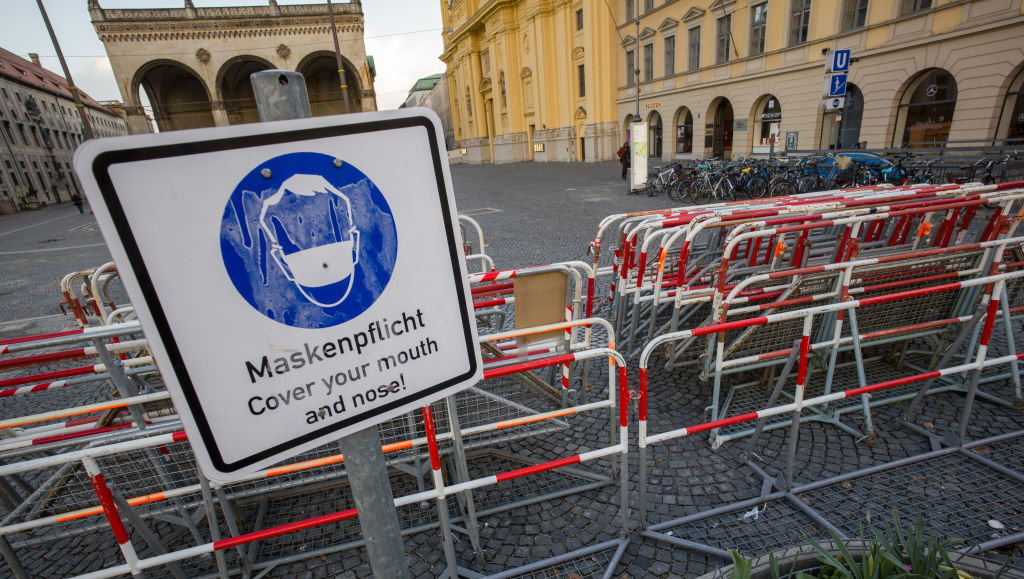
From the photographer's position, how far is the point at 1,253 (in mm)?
14680

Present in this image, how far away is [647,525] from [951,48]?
20148 millimetres

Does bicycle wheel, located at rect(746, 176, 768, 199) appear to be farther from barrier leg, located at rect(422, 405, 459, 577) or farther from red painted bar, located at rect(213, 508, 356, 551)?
red painted bar, located at rect(213, 508, 356, 551)

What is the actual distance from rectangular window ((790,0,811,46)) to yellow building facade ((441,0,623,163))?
13.3 meters

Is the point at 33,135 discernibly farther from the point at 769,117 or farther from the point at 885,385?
the point at 885,385

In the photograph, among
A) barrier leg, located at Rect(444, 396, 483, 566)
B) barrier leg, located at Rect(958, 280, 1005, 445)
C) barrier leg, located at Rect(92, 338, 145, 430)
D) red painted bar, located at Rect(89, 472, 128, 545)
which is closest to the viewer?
red painted bar, located at Rect(89, 472, 128, 545)

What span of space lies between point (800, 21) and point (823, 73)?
3.68 meters

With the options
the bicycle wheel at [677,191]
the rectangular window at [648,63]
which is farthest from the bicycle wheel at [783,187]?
the rectangular window at [648,63]

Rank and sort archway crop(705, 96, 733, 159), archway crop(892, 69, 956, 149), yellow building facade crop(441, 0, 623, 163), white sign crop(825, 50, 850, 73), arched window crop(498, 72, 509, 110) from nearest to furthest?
white sign crop(825, 50, 850, 73), archway crop(892, 69, 956, 149), archway crop(705, 96, 733, 159), yellow building facade crop(441, 0, 623, 163), arched window crop(498, 72, 509, 110)

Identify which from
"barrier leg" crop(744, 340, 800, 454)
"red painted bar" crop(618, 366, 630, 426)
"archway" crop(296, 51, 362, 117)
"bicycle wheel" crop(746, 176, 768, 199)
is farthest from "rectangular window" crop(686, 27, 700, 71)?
"archway" crop(296, 51, 362, 117)

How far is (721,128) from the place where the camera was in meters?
27.3

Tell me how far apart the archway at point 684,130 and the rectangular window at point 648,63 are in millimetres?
3348

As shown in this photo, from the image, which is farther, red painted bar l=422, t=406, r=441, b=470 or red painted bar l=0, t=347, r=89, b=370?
red painted bar l=0, t=347, r=89, b=370

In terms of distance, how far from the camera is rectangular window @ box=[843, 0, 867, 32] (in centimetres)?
1705

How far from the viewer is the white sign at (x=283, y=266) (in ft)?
2.55
